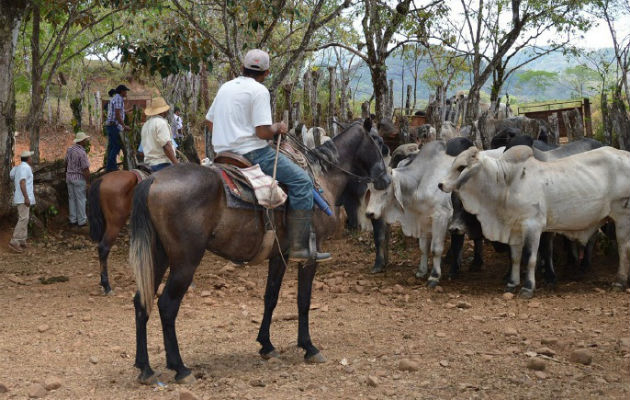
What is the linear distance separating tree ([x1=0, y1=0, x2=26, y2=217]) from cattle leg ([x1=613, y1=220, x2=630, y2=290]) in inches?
376

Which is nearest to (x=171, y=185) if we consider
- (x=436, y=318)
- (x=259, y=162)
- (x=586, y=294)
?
(x=259, y=162)

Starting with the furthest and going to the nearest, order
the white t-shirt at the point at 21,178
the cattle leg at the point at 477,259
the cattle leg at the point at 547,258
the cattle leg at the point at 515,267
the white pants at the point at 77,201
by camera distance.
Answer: the white pants at the point at 77,201
the white t-shirt at the point at 21,178
the cattle leg at the point at 477,259
the cattle leg at the point at 547,258
the cattle leg at the point at 515,267

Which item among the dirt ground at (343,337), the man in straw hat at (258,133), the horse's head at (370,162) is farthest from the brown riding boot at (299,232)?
the horse's head at (370,162)

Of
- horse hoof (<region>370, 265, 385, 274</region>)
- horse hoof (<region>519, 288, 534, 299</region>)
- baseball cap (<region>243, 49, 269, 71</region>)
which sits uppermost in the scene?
baseball cap (<region>243, 49, 269, 71</region>)

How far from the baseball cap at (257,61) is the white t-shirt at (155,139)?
3.50 m

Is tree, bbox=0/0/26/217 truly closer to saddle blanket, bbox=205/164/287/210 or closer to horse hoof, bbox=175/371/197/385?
saddle blanket, bbox=205/164/287/210

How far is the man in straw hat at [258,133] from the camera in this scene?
18.8 ft

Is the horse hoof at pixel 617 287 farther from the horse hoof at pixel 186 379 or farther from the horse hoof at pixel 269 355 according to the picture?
the horse hoof at pixel 186 379

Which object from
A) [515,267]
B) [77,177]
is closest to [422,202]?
[515,267]

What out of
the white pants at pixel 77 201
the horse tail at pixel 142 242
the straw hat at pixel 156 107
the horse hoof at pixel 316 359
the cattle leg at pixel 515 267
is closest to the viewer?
the horse tail at pixel 142 242

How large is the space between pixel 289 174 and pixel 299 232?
493 millimetres

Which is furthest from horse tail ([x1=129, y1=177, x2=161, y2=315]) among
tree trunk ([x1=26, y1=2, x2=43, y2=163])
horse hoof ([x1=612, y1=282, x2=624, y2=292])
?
tree trunk ([x1=26, y1=2, x2=43, y2=163])

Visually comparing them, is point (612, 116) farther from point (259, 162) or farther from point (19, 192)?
point (19, 192)

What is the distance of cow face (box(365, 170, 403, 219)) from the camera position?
29.7 ft
